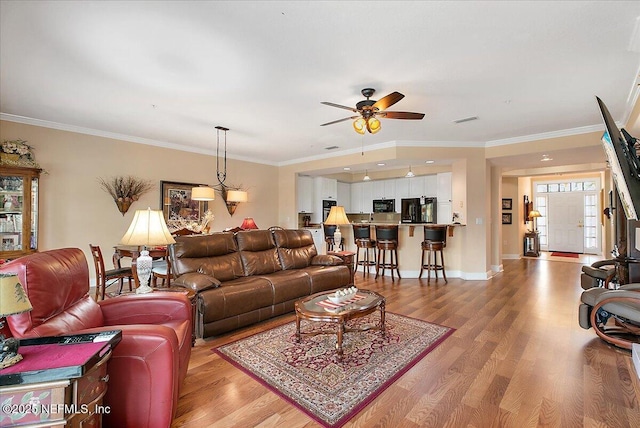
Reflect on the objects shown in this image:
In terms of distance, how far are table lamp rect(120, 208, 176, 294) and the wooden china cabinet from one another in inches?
112

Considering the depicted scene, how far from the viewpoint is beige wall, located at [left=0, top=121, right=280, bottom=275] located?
455 centimetres

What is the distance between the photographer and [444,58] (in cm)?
273

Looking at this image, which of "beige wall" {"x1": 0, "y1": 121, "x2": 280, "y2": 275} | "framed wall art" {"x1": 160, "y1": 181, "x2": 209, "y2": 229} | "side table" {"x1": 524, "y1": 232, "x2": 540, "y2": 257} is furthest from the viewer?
"side table" {"x1": 524, "y1": 232, "x2": 540, "y2": 257}

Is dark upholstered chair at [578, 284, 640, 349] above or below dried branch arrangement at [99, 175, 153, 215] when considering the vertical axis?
below

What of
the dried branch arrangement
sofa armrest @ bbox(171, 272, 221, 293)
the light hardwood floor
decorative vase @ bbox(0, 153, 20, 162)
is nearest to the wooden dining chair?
sofa armrest @ bbox(171, 272, 221, 293)

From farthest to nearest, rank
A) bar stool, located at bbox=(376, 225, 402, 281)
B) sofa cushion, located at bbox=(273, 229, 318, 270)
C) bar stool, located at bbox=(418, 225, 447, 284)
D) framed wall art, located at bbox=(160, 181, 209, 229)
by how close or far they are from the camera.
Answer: framed wall art, located at bbox=(160, 181, 209, 229) → bar stool, located at bbox=(376, 225, 402, 281) → bar stool, located at bbox=(418, 225, 447, 284) → sofa cushion, located at bbox=(273, 229, 318, 270)

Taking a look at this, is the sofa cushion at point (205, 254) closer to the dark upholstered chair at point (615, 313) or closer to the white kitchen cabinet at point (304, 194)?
the dark upholstered chair at point (615, 313)

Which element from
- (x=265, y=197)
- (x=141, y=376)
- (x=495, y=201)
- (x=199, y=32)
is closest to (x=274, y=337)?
(x=141, y=376)

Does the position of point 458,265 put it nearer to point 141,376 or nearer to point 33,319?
point 141,376

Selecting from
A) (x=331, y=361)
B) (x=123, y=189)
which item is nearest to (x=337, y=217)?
(x=331, y=361)

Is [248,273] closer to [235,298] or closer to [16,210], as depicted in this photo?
[235,298]

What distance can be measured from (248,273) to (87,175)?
11.2 ft

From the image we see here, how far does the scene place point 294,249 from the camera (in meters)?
4.48

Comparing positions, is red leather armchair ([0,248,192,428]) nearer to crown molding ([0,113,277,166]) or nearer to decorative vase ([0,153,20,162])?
decorative vase ([0,153,20,162])
